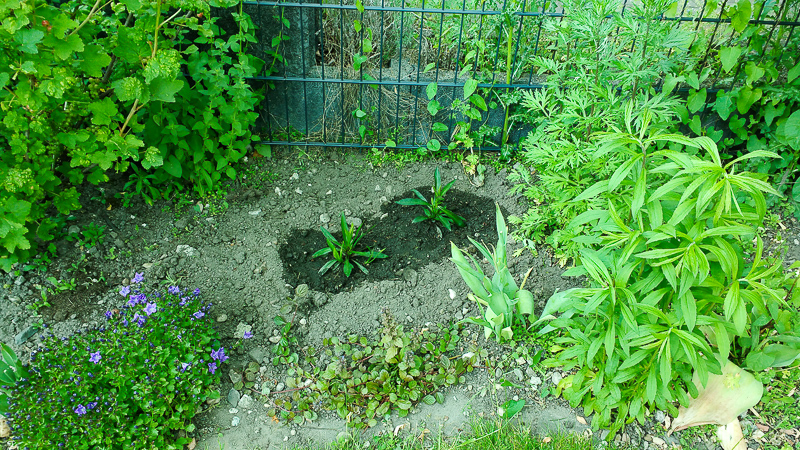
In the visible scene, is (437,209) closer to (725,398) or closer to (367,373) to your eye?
(367,373)

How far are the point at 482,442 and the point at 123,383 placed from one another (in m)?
1.60

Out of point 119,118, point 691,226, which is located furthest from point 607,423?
point 119,118

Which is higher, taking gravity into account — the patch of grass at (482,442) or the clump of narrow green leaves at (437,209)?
the clump of narrow green leaves at (437,209)

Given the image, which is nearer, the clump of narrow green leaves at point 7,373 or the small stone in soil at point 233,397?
the clump of narrow green leaves at point 7,373

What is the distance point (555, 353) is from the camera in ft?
9.21

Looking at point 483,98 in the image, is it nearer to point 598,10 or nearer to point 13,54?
point 598,10

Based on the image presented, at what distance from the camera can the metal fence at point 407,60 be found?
11.6 ft

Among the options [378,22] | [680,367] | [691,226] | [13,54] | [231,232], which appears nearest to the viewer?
[691,226]

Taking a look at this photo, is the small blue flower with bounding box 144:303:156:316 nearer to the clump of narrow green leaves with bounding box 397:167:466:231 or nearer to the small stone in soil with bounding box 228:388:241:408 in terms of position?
the small stone in soil with bounding box 228:388:241:408

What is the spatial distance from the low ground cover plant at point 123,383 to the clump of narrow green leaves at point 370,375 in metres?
0.39

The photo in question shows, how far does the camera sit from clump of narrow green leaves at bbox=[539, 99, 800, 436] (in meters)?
1.89

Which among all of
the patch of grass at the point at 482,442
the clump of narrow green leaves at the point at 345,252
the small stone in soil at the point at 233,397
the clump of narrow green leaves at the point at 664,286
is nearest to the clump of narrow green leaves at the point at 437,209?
the clump of narrow green leaves at the point at 345,252

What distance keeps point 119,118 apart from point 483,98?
7.53 feet

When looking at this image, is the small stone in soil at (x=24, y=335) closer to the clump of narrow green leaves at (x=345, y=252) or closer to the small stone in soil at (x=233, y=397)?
the small stone in soil at (x=233, y=397)
